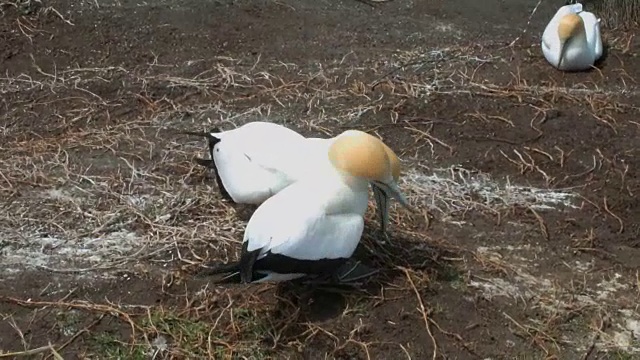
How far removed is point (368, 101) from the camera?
6027 mm

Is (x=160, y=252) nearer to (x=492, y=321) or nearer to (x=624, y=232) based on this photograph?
(x=492, y=321)

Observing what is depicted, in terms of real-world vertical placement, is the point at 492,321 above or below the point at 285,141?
below

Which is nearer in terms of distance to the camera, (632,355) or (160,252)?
(632,355)

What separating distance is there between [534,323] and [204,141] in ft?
7.65

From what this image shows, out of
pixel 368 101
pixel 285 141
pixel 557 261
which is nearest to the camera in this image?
pixel 285 141

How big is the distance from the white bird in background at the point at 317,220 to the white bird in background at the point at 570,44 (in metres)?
3.32

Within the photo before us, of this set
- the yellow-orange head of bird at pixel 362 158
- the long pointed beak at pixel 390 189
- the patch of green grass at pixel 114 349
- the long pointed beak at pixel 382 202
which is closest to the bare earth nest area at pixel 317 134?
the patch of green grass at pixel 114 349

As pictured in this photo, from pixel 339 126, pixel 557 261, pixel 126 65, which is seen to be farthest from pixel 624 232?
pixel 126 65

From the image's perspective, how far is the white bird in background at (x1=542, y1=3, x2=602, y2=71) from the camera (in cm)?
675

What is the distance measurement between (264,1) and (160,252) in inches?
163

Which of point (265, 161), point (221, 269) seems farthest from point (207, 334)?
point (265, 161)

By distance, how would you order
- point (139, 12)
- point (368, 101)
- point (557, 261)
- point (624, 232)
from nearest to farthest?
point (557, 261) < point (624, 232) < point (368, 101) < point (139, 12)

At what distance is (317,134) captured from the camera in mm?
5602

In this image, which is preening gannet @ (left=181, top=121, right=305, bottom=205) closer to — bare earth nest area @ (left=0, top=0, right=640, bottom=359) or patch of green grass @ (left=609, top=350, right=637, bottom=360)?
bare earth nest area @ (left=0, top=0, right=640, bottom=359)
